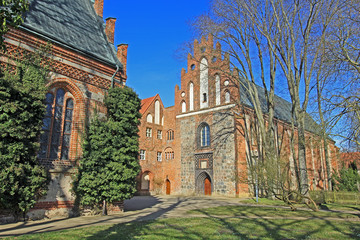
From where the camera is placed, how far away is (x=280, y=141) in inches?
1280

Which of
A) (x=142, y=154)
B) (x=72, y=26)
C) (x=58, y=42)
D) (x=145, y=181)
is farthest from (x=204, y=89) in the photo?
(x=58, y=42)

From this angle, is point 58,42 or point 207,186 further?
point 207,186

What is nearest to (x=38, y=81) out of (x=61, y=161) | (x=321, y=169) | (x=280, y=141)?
(x=61, y=161)

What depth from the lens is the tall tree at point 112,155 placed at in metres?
10.6

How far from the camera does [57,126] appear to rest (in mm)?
10750

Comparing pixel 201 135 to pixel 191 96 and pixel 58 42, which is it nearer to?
pixel 191 96

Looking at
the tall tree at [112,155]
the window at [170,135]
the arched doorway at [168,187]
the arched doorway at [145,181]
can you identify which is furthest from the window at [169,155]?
the tall tree at [112,155]

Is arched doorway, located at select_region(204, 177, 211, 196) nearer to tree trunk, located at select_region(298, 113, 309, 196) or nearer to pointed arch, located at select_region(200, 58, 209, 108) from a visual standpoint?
pointed arch, located at select_region(200, 58, 209, 108)

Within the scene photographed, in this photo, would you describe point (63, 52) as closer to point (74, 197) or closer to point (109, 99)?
point (109, 99)

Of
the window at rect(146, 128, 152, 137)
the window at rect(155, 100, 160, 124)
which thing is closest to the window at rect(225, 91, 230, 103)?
the window at rect(155, 100, 160, 124)

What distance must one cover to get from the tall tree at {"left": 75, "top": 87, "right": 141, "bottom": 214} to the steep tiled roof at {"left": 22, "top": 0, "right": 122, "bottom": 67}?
7.58 ft

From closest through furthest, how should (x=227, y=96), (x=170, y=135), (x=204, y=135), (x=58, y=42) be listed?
(x=58, y=42), (x=227, y=96), (x=204, y=135), (x=170, y=135)

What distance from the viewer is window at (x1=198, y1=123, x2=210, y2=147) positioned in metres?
27.5

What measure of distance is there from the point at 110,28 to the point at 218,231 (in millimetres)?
11625
